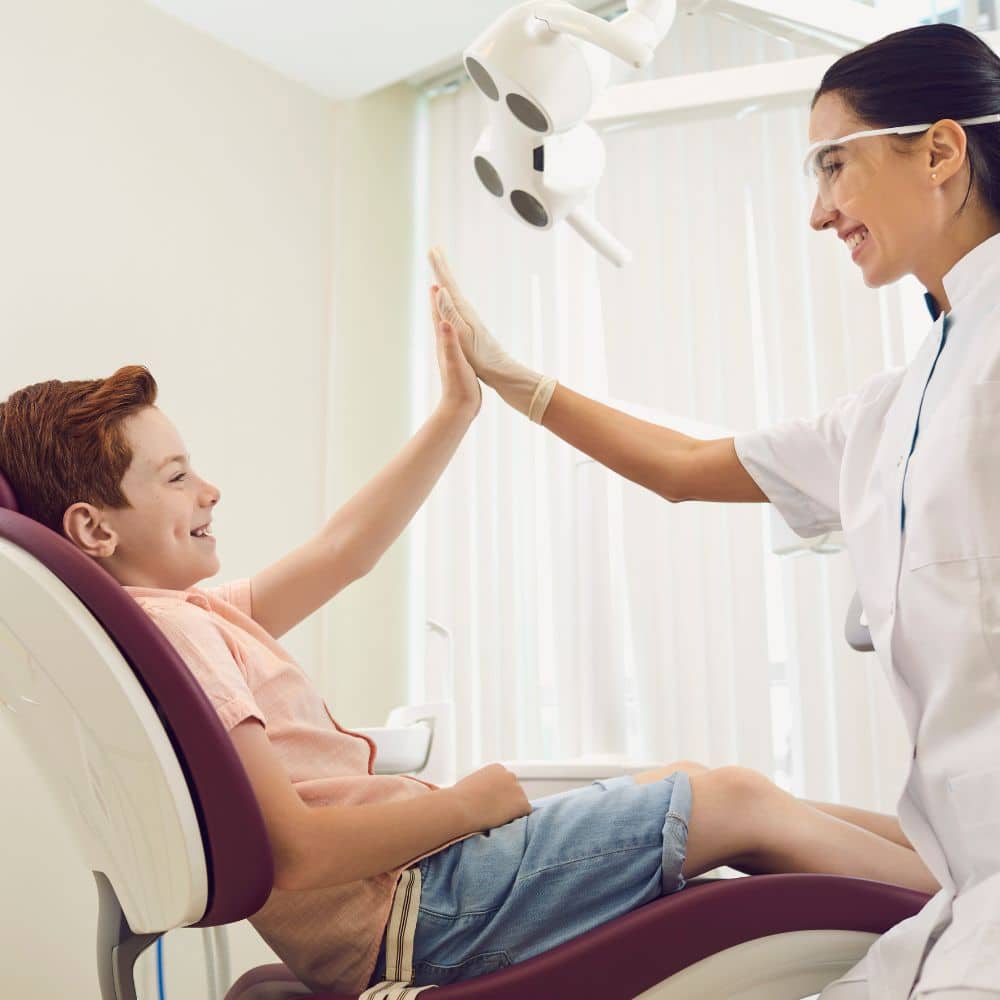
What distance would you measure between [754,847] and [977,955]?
278mm

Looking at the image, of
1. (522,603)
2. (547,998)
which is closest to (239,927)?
(522,603)

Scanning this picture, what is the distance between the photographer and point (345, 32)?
140 inches

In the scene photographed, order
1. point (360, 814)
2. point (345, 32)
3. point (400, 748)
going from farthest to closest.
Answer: point (345, 32) → point (400, 748) → point (360, 814)

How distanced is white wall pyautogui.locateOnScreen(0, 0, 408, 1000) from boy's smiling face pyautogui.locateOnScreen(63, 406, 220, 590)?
5.34ft

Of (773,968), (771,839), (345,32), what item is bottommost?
(773,968)

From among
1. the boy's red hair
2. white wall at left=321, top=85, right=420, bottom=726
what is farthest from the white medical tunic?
white wall at left=321, top=85, right=420, bottom=726

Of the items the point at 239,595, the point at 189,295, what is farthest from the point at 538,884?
the point at 189,295

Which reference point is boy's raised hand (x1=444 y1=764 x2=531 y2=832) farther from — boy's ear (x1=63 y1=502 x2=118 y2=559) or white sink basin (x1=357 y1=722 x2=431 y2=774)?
white sink basin (x1=357 y1=722 x2=431 y2=774)

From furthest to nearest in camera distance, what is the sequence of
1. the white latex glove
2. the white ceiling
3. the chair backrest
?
the white ceiling → the white latex glove → the chair backrest

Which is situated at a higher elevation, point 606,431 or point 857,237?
point 857,237

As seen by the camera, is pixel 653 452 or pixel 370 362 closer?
pixel 653 452

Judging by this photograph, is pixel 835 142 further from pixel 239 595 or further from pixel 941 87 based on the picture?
pixel 239 595

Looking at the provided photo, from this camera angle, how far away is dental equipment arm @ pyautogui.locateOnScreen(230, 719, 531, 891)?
1.02 meters

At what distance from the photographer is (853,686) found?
276 cm
